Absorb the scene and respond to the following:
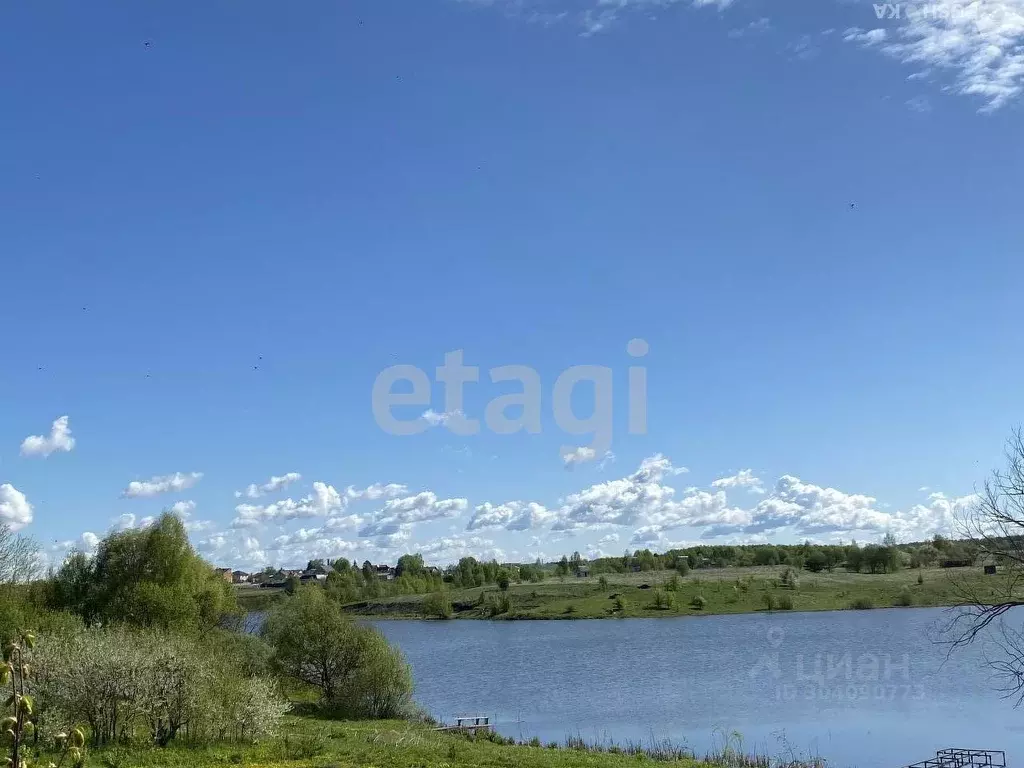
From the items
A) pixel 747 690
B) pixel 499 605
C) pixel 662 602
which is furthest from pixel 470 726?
pixel 499 605

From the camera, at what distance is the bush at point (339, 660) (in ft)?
155

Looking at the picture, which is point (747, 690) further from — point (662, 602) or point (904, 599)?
point (662, 602)

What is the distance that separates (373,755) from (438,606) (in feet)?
440

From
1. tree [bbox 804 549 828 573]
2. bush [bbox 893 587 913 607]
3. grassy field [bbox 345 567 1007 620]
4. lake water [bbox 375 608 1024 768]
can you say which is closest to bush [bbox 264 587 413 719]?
lake water [bbox 375 608 1024 768]

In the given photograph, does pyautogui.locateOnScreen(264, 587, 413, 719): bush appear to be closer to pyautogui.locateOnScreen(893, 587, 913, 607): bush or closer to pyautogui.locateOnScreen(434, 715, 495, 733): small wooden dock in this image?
pyautogui.locateOnScreen(434, 715, 495, 733): small wooden dock

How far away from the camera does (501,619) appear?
475ft

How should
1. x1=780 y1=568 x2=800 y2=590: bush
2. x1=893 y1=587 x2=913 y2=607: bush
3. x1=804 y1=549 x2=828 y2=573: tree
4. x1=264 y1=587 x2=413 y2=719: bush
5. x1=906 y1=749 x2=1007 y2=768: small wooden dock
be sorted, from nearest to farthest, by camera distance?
x1=906 y1=749 x2=1007 y2=768: small wooden dock, x1=264 y1=587 x2=413 y2=719: bush, x1=893 y1=587 x2=913 y2=607: bush, x1=780 y1=568 x2=800 y2=590: bush, x1=804 y1=549 x2=828 y2=573: tree

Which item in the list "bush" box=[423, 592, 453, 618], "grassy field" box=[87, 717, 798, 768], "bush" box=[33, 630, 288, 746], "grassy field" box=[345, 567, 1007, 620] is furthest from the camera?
"bush" box=[423, 592, 453, 618]

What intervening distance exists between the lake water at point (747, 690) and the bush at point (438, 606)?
51.4 metres

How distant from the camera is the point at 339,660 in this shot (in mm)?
49500

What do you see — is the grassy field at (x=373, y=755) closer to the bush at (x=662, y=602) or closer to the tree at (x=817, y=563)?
the bush at (x=662, y=602)

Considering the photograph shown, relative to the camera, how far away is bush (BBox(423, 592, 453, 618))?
507 ft

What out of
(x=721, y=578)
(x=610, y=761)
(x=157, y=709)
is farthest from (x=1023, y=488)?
(x=721, y=578)

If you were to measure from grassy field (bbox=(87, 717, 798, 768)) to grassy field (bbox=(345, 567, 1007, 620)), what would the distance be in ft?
350
